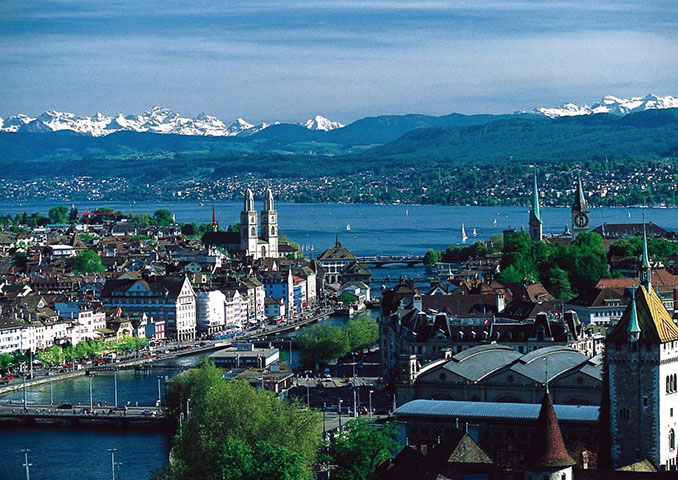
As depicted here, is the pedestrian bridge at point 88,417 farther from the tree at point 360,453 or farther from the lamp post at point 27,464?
the tree at point 360,453

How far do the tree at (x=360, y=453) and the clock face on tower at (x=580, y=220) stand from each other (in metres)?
72.4

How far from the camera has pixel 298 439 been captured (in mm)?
35531

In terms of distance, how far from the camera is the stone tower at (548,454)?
2503 centimetres

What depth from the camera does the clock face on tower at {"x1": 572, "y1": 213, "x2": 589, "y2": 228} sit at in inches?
4139

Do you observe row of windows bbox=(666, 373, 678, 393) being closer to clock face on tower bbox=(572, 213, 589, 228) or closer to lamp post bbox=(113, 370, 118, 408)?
lamp post bbox=(113, 370, 118, 408)

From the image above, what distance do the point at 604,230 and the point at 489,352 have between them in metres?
80.2

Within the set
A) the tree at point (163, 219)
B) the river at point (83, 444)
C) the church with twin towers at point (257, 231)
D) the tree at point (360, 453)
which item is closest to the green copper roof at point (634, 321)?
the tree at point (360, 453)

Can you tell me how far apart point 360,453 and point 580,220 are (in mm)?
74984

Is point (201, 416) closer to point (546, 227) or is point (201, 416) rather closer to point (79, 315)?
point (79, 315)

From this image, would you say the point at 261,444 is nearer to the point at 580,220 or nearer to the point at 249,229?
the point at 580,220

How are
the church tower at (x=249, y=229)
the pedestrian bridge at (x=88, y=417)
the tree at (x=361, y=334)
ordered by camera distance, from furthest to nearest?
the church tower at (x=249, y=229) < the tree at (x=361, y=334) < the pedestrian bridge at (x=88, y=417)

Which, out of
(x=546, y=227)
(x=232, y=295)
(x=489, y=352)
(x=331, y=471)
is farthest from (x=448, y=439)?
(x=546, y=227)

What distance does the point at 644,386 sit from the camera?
28453 mm

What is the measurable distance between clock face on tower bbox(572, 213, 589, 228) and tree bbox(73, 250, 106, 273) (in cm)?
3225
